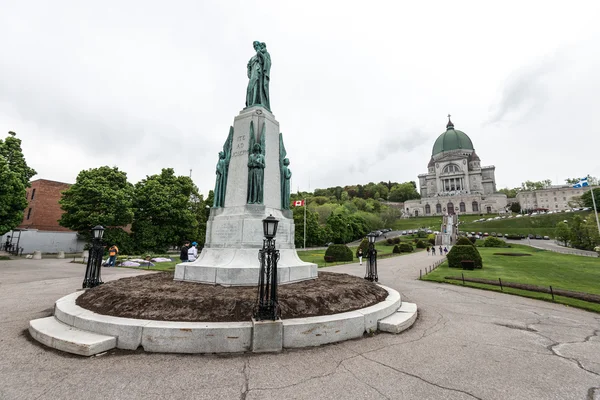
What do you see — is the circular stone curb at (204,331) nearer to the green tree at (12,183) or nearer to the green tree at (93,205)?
the green tree at (12,183)

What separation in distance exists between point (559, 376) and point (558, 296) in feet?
29.9

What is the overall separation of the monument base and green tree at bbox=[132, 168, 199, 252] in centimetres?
2524

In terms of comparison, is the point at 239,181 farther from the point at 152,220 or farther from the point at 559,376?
the point at 152,220

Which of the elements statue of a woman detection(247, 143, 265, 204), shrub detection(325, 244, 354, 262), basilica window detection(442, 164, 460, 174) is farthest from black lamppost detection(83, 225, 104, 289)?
basilica window detection(442, 164, 460, 174)

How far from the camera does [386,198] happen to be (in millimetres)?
149750

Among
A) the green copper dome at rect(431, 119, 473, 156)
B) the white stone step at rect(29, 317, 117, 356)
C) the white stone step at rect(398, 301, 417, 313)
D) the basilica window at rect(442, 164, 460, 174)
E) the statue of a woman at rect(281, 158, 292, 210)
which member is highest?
the green copper dome at rect(431, 119, 473, 156)

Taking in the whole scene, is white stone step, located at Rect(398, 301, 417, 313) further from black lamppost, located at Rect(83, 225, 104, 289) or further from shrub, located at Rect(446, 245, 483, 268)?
shrub, located at Rect(446, 245, 483, 268)

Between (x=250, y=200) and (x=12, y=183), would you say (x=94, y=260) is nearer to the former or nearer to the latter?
(x=250, y=200)

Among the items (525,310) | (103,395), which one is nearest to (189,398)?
(103,395)

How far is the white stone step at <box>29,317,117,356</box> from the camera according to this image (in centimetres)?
457

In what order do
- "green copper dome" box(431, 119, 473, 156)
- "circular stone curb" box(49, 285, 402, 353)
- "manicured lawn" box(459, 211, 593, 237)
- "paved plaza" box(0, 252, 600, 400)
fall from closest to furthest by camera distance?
1. "paved plaza" box(0, 252, 600, 400)
2. "circular stone curb" box(49, 285, 402, 353)
3. "manicured lawn" box(459, 211, 593, 237)
4. "green copper dome" box(431, 119, 473, 156)

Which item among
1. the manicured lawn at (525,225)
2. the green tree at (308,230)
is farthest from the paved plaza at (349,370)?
the manicured lawn at (525,225)

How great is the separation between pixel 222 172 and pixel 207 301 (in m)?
5.26

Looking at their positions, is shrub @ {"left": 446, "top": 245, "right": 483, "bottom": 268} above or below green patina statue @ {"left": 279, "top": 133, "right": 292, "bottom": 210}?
below
